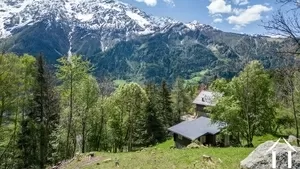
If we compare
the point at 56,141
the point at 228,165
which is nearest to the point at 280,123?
the point at 56,141

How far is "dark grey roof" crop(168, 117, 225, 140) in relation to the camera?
6040cm

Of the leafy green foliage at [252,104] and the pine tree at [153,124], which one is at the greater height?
the leafy green foliage at [252,104]

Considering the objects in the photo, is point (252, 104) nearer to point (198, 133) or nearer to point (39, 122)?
point (198, 133)

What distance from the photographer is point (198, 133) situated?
199 feet

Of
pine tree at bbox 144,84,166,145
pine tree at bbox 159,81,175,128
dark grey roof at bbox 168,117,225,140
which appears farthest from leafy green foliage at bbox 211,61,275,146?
pine tree at bbox 159,81,175,128

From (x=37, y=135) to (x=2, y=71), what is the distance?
25.2 metres

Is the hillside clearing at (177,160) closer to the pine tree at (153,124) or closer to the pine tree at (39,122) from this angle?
Answer: the pine tree at (39,122)

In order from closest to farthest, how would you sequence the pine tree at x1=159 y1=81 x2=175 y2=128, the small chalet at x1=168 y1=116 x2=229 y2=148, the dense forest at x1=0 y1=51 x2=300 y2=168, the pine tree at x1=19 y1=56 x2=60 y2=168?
the dense forest at x1=0 y1=51 x2=300 y2=168 → the pine tree at x1=19 y1=56 x2=60 y2=168 → the small chalet at x1=168 y1=116 x2=229 y2=148 → the pine tree at x1=159 y1=81 x2=175 y2=128

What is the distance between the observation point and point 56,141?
178ft

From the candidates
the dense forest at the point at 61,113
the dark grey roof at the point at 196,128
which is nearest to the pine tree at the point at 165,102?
A: the dense forest at the point at 61,113

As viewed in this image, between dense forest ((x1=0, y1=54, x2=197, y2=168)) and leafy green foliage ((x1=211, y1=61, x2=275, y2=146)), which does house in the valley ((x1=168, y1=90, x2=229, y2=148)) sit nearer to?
dense forest ((x1=0, y1=54, x2=197, y2=168))

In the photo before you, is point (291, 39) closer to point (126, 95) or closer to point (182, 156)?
point (182, 156)

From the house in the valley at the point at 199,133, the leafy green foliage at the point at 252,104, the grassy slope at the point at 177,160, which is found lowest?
the house in the valley at the point at 199,133

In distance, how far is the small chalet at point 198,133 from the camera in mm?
60341
